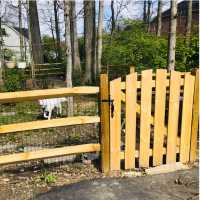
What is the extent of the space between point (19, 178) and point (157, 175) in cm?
188

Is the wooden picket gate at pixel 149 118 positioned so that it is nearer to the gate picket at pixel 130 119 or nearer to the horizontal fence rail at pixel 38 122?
the gate picket at pixel 130 119

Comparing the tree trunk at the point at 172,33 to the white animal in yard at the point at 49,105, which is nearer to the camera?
the tree trunk at the point at 172,33

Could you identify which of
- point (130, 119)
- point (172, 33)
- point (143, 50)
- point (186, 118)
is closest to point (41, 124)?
point (130, 119)

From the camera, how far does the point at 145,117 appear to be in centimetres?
482

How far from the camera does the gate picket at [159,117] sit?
4.73 meters

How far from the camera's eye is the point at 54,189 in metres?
4.31

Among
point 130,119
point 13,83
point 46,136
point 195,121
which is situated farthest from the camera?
point 13,83

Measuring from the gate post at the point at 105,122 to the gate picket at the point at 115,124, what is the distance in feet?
0.17

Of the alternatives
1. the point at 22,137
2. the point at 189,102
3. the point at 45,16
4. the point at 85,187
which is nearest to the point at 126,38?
the point at 45,16

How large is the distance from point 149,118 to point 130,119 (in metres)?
0.30

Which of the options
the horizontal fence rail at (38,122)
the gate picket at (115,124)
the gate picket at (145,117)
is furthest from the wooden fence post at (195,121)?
the horizontal fence rail at (38,122)

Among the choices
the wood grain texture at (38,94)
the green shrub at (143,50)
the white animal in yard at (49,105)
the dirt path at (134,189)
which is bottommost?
the dirt path at (134,189)

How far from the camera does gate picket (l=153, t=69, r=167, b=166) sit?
4730mm

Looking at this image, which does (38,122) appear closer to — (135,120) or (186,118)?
(135,120)
